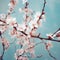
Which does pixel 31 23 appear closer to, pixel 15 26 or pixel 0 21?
pixel 15 26

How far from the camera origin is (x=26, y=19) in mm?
4137

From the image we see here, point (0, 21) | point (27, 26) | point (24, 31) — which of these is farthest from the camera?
point (27, 26)

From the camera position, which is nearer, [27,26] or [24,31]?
[24,31]

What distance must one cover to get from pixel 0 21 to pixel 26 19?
823mm

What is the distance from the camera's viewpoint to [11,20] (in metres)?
3.89

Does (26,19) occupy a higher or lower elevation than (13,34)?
higher

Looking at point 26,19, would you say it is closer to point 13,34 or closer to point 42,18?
point 13,34

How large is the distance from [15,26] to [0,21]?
31cm

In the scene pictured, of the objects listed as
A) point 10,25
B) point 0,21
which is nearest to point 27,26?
point 10,25

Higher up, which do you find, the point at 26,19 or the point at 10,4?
the point at 10,4

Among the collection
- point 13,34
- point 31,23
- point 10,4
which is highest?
point 10,4

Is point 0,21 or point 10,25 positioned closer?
point 0,21

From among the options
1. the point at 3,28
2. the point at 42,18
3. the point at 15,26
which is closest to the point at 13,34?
the point at 3,28

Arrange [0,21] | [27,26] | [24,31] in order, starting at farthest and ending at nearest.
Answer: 1. [27,26]
2. [24,31]
3. [0,21]
